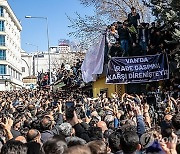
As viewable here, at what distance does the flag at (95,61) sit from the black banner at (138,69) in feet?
4.78

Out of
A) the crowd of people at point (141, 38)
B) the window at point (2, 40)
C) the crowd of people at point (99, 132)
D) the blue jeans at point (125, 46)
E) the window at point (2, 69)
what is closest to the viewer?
the crowd of people at point (99, 132)

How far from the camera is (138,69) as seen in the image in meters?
15.2

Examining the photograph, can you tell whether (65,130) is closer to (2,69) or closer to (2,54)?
(2,69)

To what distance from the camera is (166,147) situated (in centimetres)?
461

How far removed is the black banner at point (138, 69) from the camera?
15.0m

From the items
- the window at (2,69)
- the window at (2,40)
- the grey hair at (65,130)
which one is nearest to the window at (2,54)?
the window at (2,40)

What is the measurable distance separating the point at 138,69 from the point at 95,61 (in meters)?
3.10

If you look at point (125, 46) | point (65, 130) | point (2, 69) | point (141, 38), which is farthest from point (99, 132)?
point (2, 69)

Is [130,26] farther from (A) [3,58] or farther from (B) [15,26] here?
(B) [15,26]

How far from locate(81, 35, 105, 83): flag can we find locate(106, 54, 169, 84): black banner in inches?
57.3

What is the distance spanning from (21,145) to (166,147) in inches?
66.3

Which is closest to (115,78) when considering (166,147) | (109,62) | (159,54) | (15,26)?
(109,62)

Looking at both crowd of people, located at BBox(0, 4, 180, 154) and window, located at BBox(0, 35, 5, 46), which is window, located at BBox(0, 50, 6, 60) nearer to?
window, located at BBox(0, 35, 5, 46)

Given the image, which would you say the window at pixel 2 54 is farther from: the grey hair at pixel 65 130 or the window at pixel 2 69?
the grey hair at pixel 65 130
